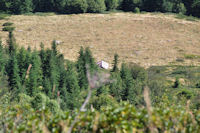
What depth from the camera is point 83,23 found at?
403ft

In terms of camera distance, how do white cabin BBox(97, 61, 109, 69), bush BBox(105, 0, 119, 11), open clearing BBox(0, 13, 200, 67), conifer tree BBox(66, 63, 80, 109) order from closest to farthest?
conifer tree BBox(66, 63, 80, 109)
white cabin BBox(97, 61, 109, 69)
open clearing BBox(0, 13, 200, 67)
bush BBox(105, 0, 119, 11)

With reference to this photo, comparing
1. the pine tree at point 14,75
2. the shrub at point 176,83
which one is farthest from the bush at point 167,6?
the pine tree at point 14,75

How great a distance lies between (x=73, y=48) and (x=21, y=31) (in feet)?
82.2

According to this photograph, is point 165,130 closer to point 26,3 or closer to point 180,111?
point 180,111

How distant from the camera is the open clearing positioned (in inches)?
3748

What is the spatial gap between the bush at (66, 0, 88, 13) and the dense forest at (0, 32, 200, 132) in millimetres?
58396

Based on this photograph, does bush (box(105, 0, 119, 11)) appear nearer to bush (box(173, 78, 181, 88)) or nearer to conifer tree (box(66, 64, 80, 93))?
bush (box(173, 78, 181, 88))

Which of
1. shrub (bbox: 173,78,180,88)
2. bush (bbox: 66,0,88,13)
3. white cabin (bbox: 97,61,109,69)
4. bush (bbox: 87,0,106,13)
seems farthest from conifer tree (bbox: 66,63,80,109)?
bush (bbox: 87,0,106,13)

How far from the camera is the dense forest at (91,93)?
12.1 m

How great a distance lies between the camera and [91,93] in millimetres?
34125

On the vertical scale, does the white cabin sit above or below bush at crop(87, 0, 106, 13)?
below

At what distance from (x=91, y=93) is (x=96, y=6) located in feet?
352

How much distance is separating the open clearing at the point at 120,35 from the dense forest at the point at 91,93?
11659 mm

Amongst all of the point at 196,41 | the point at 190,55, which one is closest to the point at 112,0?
the point at 196,41
